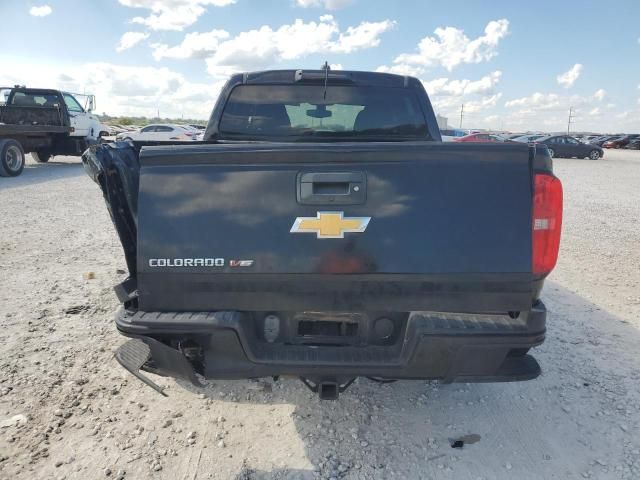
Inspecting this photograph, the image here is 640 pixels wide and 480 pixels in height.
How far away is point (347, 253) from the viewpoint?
89.8 inches

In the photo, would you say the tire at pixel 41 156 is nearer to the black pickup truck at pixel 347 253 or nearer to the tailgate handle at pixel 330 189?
the black pickup truck at pixel 347 253

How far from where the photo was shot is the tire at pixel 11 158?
1396 cm

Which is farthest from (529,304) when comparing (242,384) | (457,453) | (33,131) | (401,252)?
(33,131)

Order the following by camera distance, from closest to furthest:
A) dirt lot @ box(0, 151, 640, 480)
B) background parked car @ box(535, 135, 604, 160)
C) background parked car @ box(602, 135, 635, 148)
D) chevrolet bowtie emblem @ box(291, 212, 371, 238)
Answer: chevrolet bowtie emblem @ box(291, 212, 371, 238)
dirt lot @ box(0, 151, 640, 480)
background parked car @ box(535, 135, 604, 160)
background parked car @ box(602, 135, 635, 148)

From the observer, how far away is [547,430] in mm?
2924

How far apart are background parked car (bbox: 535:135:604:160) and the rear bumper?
111 feet

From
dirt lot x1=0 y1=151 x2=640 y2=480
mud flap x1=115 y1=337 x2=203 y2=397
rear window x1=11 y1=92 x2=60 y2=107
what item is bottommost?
dirt lot x1=0 y1=151 x2=640 y2=480

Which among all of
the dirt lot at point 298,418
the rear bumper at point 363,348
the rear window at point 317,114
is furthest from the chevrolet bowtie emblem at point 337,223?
the rear window at point 317,114

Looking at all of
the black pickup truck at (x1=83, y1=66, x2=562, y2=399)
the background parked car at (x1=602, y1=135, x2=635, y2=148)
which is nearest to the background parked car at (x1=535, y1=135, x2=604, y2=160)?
the background parked car at (x1=602, y1=135, x2=635, y2=148)

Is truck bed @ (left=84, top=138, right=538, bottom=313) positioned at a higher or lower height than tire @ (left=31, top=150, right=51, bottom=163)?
higher

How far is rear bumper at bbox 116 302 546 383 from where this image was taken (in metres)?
2.28

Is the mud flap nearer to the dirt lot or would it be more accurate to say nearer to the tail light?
the dirt lot

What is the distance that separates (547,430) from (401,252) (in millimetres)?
1613

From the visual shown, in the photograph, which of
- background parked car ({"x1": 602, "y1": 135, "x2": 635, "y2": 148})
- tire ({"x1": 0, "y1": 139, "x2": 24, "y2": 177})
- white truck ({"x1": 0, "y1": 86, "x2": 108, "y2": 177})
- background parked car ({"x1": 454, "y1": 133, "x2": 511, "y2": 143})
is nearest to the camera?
background parked car ({"x1": 454, "y1": 133, "x2": 511, "y2": 143})
